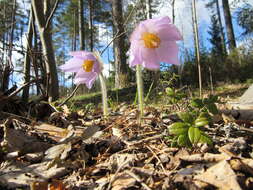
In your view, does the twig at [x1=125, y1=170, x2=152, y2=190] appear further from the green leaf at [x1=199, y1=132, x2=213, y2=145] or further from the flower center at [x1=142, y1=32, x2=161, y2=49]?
the flower center at [x1=142, y1=32, x2=161, y2=49]

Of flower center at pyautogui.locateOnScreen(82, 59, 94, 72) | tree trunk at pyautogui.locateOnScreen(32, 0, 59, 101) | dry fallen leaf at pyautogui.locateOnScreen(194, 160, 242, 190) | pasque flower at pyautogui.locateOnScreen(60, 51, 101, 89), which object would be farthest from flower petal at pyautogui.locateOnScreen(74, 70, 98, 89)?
tree trunk at pyautogui.locateOnScreen(32, 0, 59, 101)

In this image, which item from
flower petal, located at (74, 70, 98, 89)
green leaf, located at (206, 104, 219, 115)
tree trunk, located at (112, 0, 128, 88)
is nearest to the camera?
green leaf, located at (206, 104, 219, 115)

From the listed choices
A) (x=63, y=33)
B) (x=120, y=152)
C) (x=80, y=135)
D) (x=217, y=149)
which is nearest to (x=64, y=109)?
(x=80, y=135)

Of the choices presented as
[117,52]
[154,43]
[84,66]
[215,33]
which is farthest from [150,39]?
[215,33]

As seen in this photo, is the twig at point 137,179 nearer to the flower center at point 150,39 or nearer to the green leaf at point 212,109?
the green leaf at point 212,109

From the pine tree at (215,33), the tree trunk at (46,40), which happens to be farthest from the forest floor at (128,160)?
the pine tree at (215,33)

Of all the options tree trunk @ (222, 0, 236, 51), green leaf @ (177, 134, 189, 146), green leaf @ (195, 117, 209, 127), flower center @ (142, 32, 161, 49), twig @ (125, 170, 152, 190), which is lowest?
twig @ (125, 170, 152, 190)
